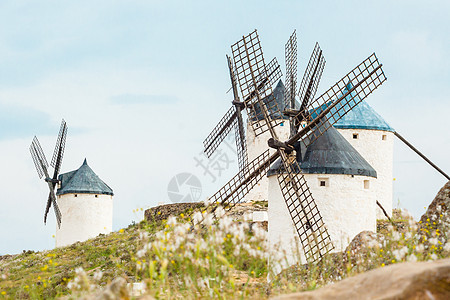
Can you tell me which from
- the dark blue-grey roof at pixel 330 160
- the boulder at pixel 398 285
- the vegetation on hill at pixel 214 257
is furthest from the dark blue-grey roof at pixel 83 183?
the boulder at pixel 398 285

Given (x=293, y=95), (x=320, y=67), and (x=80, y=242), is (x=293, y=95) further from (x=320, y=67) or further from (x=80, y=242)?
(x=80, y=242)

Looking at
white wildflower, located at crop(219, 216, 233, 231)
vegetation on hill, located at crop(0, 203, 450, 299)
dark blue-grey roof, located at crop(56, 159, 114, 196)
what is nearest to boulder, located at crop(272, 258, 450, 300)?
vegetation on hill, located at crop(0, 203, 450, 299)

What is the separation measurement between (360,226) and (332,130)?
3138 mm

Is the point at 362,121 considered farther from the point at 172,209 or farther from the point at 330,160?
the point at 172,209

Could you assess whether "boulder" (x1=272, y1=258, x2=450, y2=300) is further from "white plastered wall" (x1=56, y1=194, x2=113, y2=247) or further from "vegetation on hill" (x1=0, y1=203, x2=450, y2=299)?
"white plastered wall" (x1=56, y1=194, x2=113, y2=247)

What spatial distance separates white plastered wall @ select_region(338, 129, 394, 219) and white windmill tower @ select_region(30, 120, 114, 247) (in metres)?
14.1

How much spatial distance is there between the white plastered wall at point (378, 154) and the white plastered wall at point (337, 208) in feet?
28.6

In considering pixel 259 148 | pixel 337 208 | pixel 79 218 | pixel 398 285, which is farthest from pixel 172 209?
pixel 398 285

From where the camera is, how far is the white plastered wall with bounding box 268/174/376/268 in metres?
14.9

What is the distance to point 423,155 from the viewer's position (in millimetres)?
24750

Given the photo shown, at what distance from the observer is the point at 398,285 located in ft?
15.3

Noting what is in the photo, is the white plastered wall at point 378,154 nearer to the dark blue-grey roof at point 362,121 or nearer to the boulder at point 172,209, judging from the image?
the dark blue-grey roof at point 362,121

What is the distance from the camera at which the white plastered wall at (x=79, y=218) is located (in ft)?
98.2

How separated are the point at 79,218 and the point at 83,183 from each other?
1928 mm
